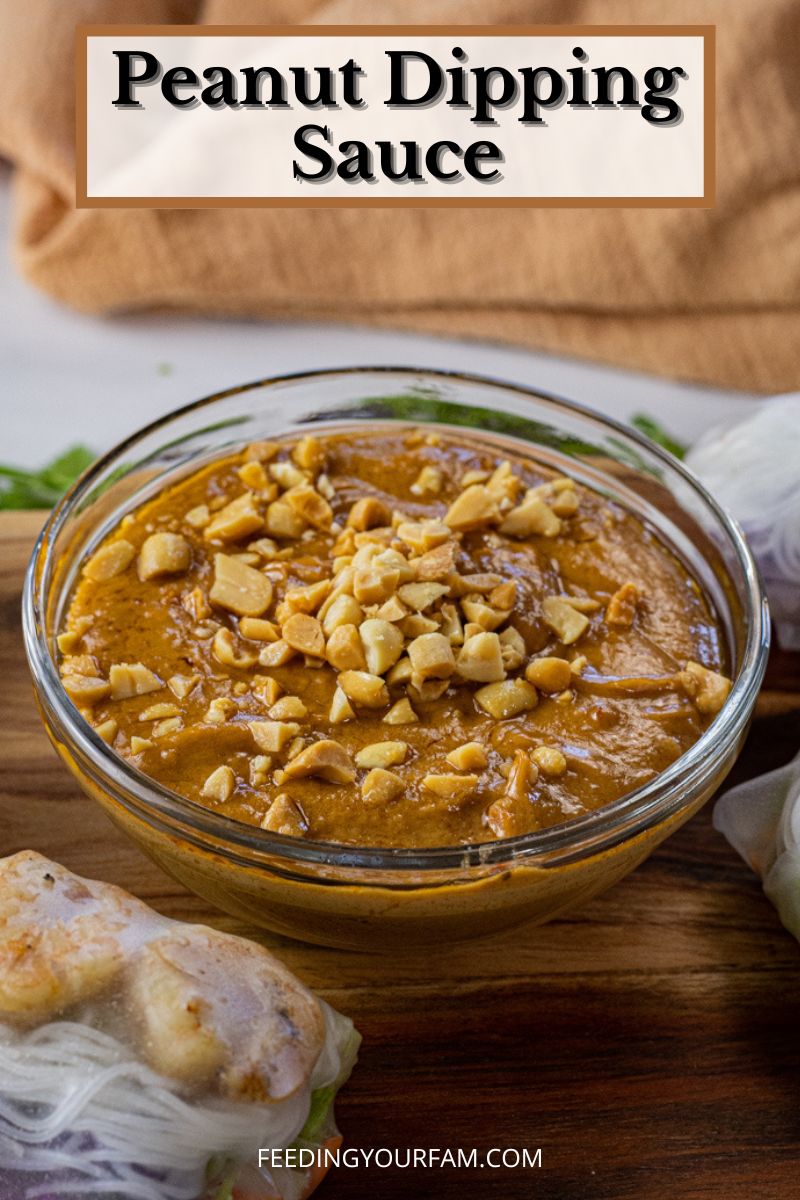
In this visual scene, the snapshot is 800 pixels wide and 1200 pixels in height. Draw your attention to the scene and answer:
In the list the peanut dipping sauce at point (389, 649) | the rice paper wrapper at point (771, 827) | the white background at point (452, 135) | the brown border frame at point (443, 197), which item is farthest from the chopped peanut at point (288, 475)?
the white background at point (452, 135)

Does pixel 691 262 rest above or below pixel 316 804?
above

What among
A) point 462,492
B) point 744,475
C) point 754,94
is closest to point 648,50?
point 754,94

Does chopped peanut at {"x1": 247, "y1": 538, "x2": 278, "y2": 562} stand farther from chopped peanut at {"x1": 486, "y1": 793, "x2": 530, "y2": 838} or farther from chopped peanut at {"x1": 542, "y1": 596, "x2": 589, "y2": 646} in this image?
chopped peanut at {"x1": 486, "y1": 793, "x2": 530, "y2": 838}

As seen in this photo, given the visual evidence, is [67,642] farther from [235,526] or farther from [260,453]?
[260,453]

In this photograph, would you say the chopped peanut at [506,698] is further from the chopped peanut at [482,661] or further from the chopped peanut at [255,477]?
the chopped peanut at [255,477]

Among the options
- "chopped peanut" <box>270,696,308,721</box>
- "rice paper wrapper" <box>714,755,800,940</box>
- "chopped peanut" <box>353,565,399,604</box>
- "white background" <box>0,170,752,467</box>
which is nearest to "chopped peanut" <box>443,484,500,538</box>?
"chopped peanut" <box>353,565,399,604</box>

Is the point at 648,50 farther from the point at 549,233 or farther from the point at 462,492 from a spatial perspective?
the point at 462,492
